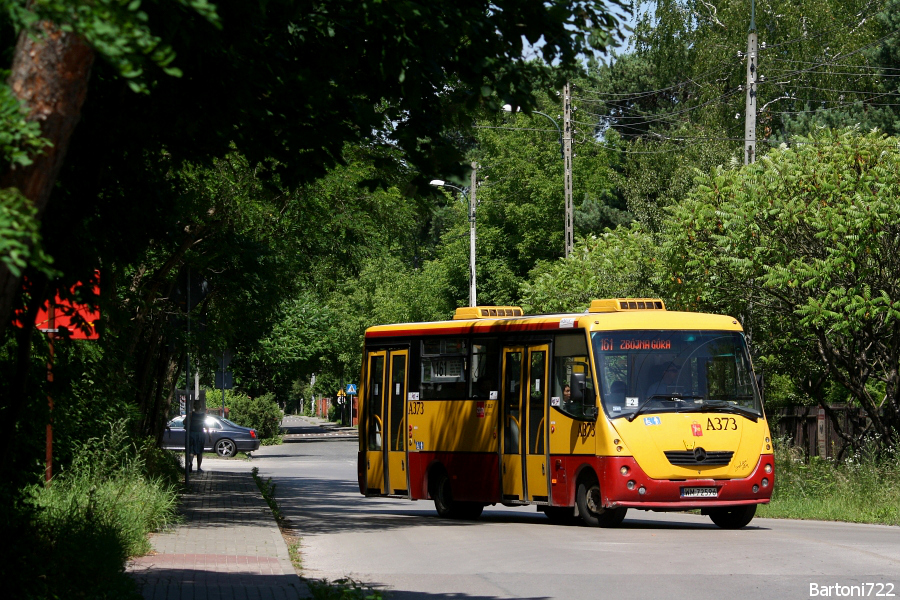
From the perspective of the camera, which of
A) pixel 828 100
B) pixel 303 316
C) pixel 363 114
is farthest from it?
pixel 303 316

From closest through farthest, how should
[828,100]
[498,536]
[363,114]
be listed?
[363,114]
[498,536]
[828,100]

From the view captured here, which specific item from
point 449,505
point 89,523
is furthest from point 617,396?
point 89,523

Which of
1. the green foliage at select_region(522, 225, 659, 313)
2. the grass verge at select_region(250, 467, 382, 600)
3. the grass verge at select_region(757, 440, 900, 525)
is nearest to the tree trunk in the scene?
the grass verge at select_region(250, 467, 382, 600)

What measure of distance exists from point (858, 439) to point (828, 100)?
28.2 meters

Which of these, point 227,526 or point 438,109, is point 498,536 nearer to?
point 227,526

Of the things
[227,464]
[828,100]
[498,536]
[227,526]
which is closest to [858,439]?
[498,536]

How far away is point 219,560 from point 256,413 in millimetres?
51031

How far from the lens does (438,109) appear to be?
8.61 metres

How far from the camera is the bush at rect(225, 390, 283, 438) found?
61875 millimetres

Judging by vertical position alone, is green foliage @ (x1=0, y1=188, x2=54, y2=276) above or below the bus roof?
below

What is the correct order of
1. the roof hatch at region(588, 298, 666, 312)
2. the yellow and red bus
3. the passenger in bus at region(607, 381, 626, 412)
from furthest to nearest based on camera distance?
the roof hatch at region(588, 298, 666, 312)
the passenger in bus at region(607, 381, 626, 412)
the yellow and red bus

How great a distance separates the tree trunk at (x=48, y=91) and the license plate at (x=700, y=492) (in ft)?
42.3

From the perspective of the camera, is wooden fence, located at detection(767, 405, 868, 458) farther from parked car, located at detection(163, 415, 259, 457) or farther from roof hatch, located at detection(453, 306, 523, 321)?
parked car, located at detection(163, 415, 259, 457)

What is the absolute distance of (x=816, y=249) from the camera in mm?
21422
